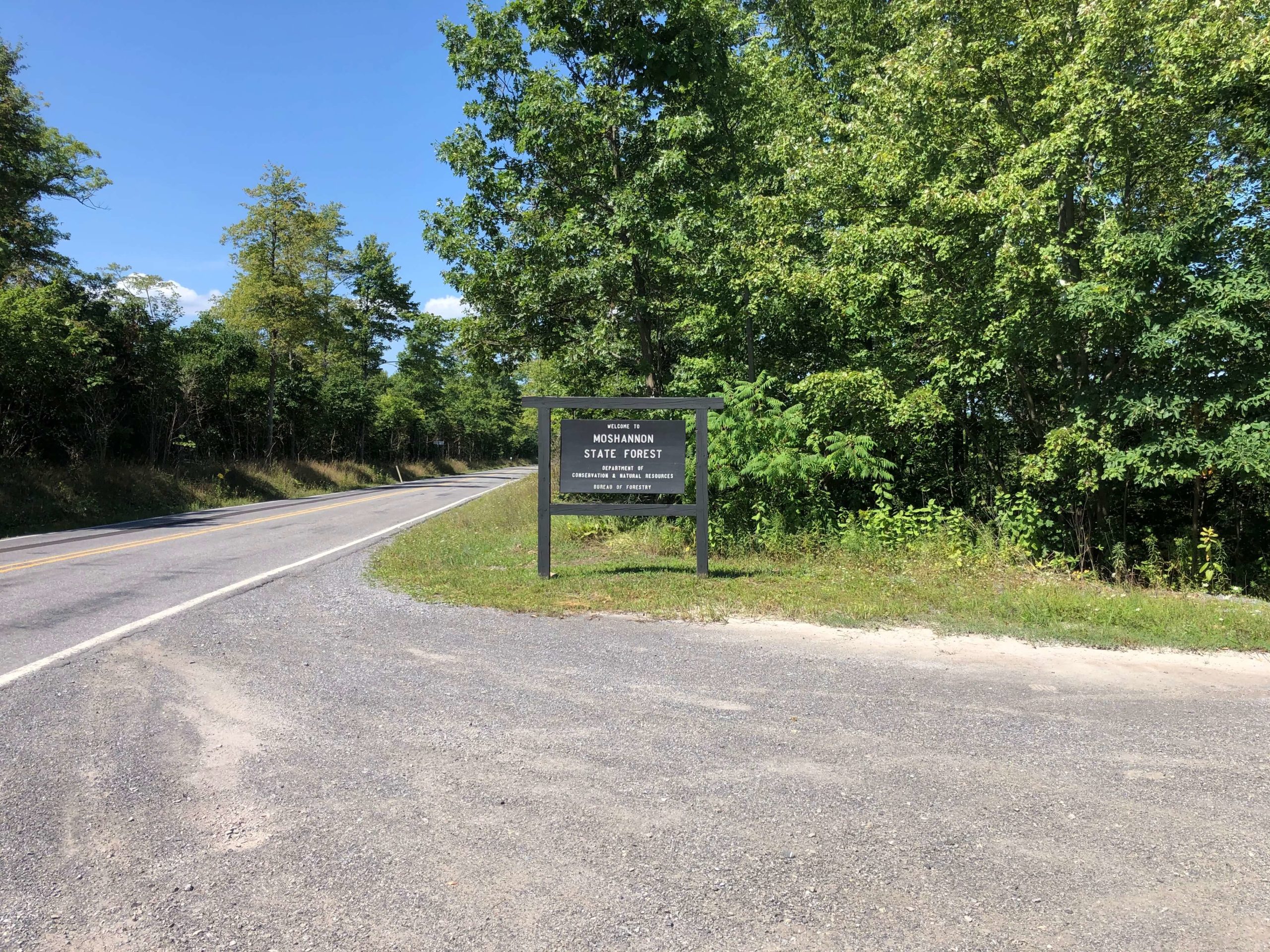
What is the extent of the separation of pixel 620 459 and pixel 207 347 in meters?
23.4

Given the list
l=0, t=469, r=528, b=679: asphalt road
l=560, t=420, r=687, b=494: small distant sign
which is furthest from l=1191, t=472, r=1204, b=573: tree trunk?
l=0, t=469, r=528, b=679: asphalt road

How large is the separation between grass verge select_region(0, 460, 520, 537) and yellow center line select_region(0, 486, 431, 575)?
3597 mm

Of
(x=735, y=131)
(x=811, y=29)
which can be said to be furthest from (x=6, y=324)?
(x=811, y=29)

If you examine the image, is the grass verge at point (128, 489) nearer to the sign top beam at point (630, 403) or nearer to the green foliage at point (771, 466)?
the sign top beam at point (630, 403)

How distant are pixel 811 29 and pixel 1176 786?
19.3 m

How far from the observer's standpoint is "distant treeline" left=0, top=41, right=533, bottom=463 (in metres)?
17.9

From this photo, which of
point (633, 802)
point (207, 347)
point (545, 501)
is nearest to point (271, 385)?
point (207, 347)

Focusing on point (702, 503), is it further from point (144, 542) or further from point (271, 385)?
point (271, 385)

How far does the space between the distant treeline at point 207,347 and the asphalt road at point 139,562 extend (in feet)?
14.8

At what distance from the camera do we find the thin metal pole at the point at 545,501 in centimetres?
874

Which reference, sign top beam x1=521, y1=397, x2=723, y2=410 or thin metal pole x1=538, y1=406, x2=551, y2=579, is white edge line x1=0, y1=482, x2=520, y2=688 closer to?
thin metal pole x1=538, y1=406, x2=551, y2=579

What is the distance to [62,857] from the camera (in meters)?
2.81

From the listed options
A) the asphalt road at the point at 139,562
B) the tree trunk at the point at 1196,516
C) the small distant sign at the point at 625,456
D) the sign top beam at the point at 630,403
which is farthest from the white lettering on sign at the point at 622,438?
the tree trunk at the point at 1196,516

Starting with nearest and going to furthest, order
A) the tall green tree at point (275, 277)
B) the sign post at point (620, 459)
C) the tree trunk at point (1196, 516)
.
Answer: the sign post at point (620, 459) < the tree trunk at point (1196, 516) < the tall green tree at point (275, 277)
